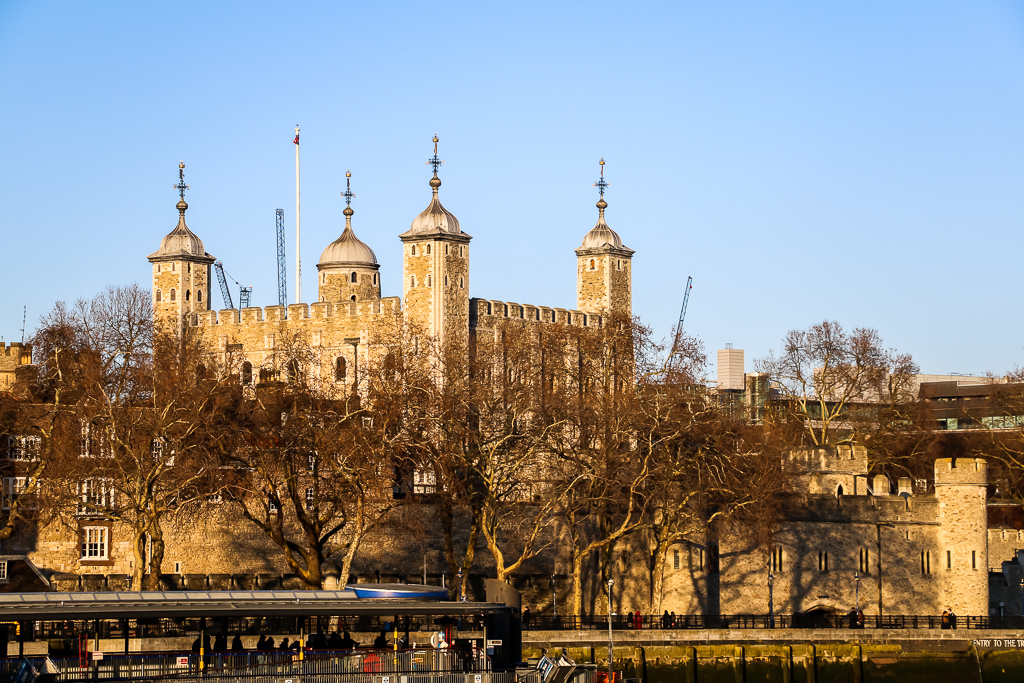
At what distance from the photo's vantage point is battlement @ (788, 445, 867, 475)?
204 ft

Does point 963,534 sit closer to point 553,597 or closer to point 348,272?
point 553,597

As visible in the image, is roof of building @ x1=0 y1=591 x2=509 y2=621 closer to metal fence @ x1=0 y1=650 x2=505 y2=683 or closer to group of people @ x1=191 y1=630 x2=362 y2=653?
group of people @ x1=191 y1=630 x2=362 y2=653

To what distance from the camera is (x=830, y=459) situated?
2486 inches

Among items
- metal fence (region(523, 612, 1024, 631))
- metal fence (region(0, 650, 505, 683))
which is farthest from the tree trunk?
metal fence (region(0, 650, 505, 683))

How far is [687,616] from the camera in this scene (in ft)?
182

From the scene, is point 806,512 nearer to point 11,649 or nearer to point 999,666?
point 999,666

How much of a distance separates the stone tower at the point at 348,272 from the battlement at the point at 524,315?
9.34 m

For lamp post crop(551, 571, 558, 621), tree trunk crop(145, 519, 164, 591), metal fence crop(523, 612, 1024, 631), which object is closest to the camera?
metal fence crop(523, 612, 1024, 631)

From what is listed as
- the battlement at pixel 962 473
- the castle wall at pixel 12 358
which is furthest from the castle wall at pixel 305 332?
the battlement at pixel 962 473

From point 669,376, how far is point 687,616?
11697mm

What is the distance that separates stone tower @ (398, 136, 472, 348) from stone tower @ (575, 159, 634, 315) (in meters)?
10.5

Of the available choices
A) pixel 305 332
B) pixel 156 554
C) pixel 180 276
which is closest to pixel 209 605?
pixel 156 554

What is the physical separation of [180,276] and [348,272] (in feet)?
27.7

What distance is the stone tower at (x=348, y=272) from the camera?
88375 mm
